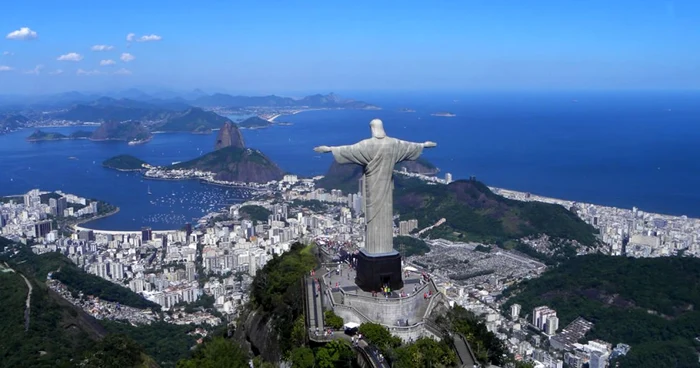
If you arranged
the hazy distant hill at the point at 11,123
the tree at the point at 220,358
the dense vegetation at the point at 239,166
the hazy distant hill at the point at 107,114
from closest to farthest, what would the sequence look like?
the tree at the point at 220,358 → the dense vegetation at the point at 239,166 → the hazy distant hill at the point at 11,123 → the hazy distant hill at the point at 107,114

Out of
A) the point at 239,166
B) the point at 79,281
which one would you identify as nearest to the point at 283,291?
the point at 79,281

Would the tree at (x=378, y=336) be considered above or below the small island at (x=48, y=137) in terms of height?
above

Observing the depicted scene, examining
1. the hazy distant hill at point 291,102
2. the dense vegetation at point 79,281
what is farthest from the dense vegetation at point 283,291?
the hazy distant hill at point 291,102

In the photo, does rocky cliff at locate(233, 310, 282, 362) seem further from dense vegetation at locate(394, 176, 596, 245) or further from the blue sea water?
the blue sea water

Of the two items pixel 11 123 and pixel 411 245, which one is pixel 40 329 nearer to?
pixel 411 245

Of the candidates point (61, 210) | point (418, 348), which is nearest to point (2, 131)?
point (61, 210)

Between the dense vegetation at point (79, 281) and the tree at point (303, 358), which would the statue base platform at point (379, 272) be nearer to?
the tree at point (303, 358)
